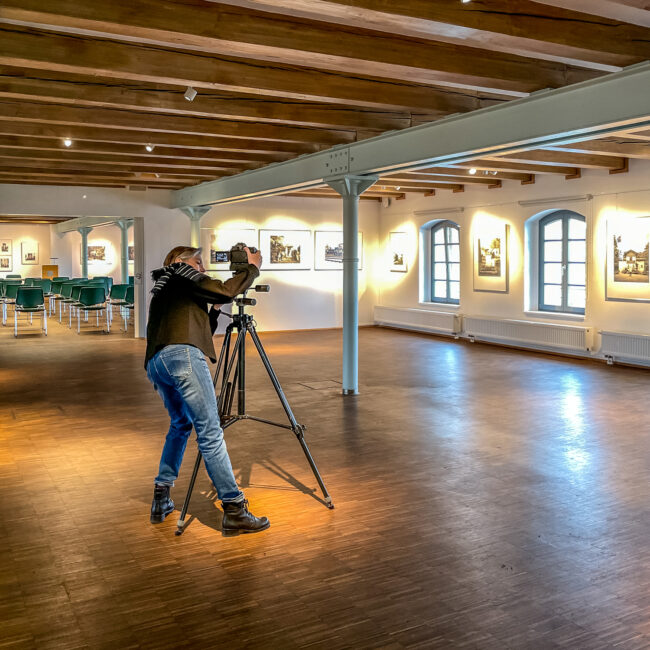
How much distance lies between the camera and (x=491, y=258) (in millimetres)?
12961

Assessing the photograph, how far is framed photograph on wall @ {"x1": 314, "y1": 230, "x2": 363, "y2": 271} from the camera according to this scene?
1551cm

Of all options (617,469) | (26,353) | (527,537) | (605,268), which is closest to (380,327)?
(605,268)

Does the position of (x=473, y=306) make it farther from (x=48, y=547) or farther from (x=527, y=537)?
(x=48, y=547)

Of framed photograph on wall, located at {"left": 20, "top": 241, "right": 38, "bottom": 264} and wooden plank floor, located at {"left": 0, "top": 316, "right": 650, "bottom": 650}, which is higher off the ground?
framed photograph on wall, located at {"left": 20, "top": 241, "right": 38, "bottom": 264}

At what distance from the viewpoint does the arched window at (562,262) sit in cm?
1155

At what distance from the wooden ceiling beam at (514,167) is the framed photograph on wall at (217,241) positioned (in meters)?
6.06

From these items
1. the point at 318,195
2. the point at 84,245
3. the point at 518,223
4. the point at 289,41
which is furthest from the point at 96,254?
the point at 289,41

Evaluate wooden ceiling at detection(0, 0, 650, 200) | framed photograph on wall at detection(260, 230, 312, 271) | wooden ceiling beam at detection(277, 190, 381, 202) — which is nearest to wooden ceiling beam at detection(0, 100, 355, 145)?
wooden ceiling at detection(0, 0, 650, 200)

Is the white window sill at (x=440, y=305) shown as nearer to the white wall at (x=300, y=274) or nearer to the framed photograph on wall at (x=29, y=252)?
the white wall at (x=300, y=274)

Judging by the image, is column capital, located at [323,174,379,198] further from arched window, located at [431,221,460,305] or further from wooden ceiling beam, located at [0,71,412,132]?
arched window, located at [431,221,460,305]

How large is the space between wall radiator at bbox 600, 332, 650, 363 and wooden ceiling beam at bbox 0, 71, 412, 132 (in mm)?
5094

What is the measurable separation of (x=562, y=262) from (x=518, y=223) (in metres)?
1.03

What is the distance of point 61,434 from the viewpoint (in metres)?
6.46

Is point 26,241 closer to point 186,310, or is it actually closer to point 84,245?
point 84,245
